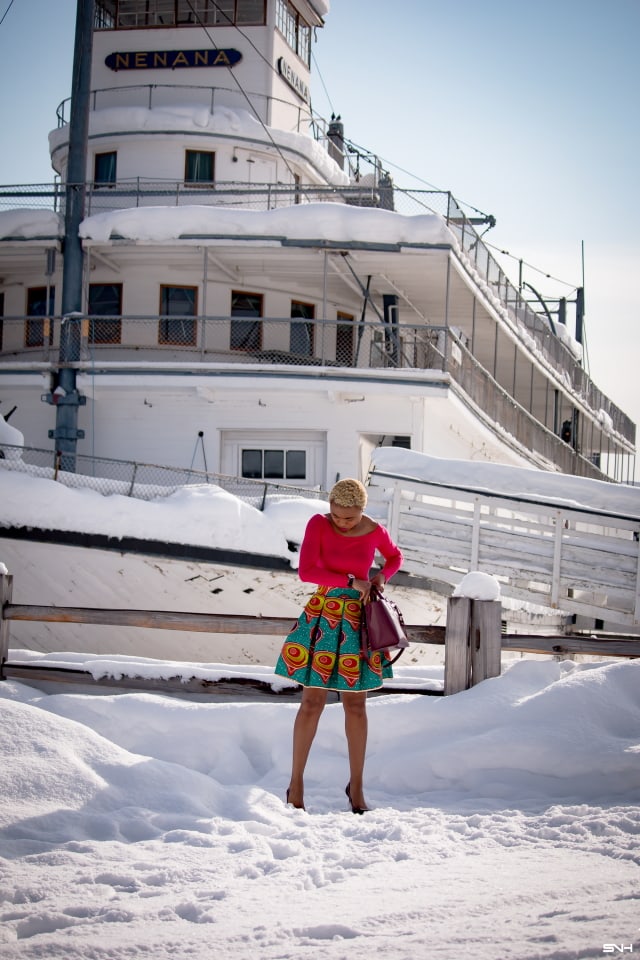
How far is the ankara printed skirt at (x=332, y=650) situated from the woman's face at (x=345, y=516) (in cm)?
34

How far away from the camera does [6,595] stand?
282 inches

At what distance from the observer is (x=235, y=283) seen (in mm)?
20078

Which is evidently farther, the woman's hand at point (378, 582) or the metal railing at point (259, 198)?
the metal railing at point (259, 198)

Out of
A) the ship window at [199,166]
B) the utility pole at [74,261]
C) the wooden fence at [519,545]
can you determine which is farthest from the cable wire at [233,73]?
the wooden fence at [519,545]

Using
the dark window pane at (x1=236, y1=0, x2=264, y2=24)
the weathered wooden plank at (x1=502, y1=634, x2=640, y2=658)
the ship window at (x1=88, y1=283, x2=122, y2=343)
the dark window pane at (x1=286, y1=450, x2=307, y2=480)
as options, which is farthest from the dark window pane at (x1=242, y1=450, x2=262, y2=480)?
the weathered wooden plank at (x1=502, y1=634, x2=640, y2=658)

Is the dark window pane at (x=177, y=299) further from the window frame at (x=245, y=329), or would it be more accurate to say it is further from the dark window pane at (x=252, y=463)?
the dark window pane at (x=252, y=463)

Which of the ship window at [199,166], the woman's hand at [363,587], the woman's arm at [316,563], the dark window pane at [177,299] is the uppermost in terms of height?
the ship window at [199,166]

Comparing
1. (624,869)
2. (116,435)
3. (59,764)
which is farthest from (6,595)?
(116,435)

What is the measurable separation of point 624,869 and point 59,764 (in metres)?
2.79

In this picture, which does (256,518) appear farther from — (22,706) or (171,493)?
(22,706)

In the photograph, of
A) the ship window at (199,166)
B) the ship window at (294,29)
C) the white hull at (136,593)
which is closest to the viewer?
the white hull at (136,593)

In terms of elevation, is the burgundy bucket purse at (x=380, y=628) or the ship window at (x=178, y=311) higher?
the ship window at (x=178, y=311)

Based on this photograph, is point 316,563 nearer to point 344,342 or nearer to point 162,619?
point 162,619

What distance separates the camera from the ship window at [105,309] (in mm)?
19844
